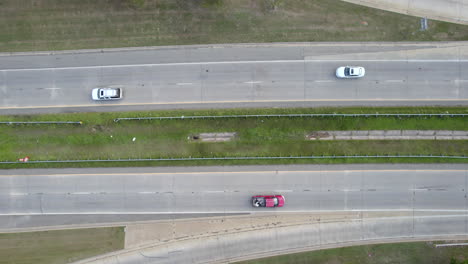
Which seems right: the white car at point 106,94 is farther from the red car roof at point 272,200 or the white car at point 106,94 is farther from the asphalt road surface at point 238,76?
the red car roof at point 272,200

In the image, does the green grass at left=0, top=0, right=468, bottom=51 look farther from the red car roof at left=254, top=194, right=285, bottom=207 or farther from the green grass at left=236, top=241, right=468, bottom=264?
the green grass at left=236, top=241, right=468, bottom=264

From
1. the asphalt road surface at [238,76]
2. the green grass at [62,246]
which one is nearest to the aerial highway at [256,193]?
the green grass at [62,246]

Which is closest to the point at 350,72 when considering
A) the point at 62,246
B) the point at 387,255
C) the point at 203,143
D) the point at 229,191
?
the point at 203,143

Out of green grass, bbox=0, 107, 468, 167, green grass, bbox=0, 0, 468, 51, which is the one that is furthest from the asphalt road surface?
green grass, bbox=0, 107, 468, 167

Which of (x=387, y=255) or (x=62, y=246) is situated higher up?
(x=62, y=246)

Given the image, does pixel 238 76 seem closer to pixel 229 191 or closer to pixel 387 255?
pixel 229 191
